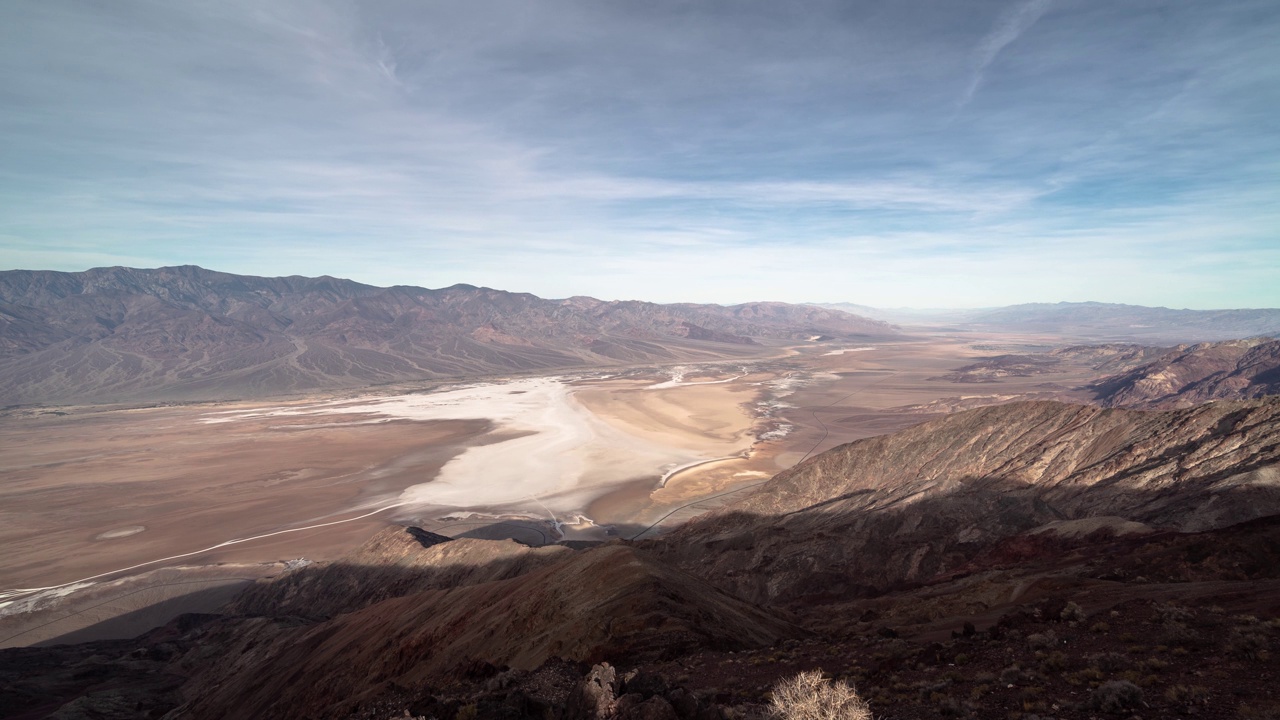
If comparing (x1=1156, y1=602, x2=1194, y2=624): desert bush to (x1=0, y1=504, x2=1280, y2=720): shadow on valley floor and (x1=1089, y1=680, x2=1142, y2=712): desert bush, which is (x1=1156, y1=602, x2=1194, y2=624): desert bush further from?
(x1=1089, y1=680, x2=1142, y2=712): desert bush

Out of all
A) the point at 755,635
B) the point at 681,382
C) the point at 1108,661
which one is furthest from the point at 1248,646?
the point at 681,382

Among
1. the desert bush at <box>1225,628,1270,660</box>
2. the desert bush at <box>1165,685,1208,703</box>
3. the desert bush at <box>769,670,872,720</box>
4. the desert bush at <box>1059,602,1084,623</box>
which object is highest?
the desert bush at <box>1165,685,1208,703</box>

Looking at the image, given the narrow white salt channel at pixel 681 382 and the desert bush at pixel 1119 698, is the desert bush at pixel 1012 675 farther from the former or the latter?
the narrow white salt channel at pixel 681 382

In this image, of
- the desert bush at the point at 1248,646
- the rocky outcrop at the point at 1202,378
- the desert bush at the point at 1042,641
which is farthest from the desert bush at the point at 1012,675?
the rocky outcrop at the point at 1202,378

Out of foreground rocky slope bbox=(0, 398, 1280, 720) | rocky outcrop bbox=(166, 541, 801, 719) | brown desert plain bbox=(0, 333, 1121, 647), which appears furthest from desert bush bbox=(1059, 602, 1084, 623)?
brown desert plain bbox=(0, 333, 1121, 647)

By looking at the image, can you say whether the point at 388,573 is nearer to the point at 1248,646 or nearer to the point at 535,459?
the point at 535,459

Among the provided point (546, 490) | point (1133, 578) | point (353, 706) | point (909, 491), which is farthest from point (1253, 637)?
point (546, 490)

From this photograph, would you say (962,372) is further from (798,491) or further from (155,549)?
(155,549)
